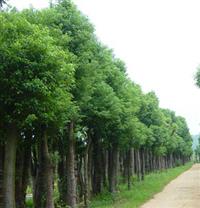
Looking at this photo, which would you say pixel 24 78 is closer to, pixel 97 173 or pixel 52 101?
pixel 52 101

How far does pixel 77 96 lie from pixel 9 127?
4887 millimetres

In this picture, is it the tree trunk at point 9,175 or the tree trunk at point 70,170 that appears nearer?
the tree trunk at point 9,175

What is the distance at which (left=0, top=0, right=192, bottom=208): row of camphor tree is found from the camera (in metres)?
12.2

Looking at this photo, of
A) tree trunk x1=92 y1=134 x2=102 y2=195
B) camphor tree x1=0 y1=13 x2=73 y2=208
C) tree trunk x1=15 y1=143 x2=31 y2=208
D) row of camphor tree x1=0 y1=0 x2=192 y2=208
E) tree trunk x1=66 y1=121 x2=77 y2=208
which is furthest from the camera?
tree trunk x1=92 y1=134 x2=102 y2=195

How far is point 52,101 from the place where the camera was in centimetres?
1295

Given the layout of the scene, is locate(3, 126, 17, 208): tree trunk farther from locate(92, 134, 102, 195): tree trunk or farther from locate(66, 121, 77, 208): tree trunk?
locate(92, 134, 102, 195): tree trunk

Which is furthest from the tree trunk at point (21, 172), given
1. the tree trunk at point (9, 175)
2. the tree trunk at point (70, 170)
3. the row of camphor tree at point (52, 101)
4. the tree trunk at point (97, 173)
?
the tree trunk at point (97, 173)

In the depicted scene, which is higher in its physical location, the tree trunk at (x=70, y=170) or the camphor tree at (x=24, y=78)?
the camphor tree at (x=24, y=78)

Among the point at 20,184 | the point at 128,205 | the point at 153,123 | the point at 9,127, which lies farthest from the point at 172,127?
the point at 9,127

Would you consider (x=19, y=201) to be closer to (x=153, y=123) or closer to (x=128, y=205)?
(x=128, y=205)

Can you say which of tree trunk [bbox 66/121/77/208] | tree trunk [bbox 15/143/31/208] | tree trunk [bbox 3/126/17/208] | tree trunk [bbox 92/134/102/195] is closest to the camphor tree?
tree trunk [bbox 3/126/17/208]

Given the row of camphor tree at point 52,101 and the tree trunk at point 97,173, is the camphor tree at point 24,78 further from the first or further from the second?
the tree trunk at point 97,173

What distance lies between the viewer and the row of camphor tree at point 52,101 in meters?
12.2

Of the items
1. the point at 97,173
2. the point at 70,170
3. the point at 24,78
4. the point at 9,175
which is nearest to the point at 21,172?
the point at 70,170
